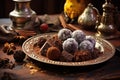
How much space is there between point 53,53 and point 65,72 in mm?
76

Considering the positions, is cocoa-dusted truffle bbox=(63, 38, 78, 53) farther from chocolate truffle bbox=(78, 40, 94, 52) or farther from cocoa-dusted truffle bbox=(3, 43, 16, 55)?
cocoa-dusted truffle bbox=(3, 43, 16, 55)

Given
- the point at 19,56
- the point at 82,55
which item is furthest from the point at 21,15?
the point at 82,55

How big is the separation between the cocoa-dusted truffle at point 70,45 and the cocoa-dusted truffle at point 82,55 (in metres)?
0.02

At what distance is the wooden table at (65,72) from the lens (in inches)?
33.3

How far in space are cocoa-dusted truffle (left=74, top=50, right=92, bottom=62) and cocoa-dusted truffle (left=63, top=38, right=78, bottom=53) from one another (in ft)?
0.06

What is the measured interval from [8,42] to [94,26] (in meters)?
0.43

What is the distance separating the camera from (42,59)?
0.90 meters

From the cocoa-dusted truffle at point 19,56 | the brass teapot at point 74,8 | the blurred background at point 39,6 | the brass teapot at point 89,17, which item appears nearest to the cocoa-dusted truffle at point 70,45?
the cocoa-dusted truffle at point 19,56

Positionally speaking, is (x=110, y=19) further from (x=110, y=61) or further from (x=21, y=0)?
(x=21, y=0)

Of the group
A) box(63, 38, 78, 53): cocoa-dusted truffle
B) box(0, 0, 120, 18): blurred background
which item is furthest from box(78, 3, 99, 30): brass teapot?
box(0, 0, 120, 18): blurred background

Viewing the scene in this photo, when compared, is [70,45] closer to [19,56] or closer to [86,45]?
[86,45]

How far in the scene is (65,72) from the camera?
0.88m

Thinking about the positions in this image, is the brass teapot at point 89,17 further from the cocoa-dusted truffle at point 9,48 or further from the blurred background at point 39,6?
the blurred background at point 39,6

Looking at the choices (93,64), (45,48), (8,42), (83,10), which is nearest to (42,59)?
(45,48)
